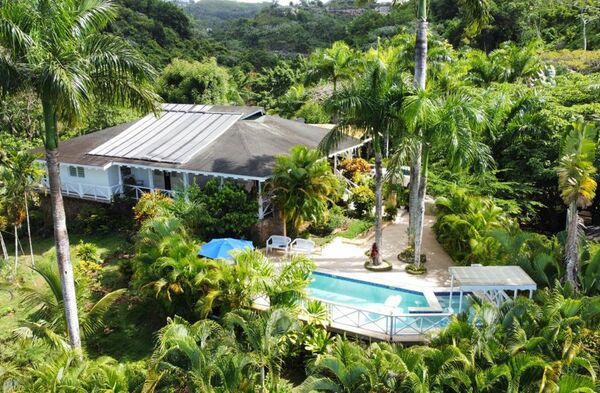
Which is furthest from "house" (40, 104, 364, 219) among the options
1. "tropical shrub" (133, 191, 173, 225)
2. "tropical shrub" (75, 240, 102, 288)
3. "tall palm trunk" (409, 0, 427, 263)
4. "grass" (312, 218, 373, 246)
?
"tall palm trunk" (409, 0, 427, 263)

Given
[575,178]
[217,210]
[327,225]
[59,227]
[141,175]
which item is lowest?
[327,225]

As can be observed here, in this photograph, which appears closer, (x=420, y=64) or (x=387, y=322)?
(x=387, y=322)

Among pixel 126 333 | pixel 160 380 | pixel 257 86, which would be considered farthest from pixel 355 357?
pixel 257 86

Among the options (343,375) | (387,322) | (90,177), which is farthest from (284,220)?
(90,177)

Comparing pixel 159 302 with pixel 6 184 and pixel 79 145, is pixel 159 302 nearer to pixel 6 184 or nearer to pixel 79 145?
pixel 6 184

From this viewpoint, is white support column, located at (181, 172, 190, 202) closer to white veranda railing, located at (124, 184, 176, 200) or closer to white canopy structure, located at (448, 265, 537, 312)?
white veranda railing, located at (124, 184, 176, 200)

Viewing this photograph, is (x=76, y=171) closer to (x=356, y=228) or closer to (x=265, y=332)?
(x=356, y=228)

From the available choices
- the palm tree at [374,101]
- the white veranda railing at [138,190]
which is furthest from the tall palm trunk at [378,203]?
the white veranda railing at [138,190]
